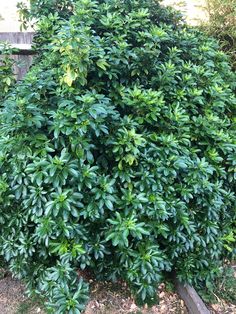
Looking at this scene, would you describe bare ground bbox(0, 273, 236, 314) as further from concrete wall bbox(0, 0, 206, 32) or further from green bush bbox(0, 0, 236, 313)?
concrete wall bbox(0, 0, 206, 32)

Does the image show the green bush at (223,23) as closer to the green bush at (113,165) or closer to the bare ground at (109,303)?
the green bush at (113,165)

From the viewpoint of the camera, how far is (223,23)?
173 inches

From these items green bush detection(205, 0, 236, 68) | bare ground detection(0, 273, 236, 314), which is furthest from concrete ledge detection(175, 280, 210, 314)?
green bush detection(205, 0, 236, 68)

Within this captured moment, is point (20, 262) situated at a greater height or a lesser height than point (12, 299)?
greater

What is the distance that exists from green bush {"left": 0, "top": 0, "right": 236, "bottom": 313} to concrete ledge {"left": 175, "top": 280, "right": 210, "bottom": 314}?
0.11 meters

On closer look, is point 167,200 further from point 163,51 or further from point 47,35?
point 47,35

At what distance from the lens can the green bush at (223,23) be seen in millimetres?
4309

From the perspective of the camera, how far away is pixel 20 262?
2652 mm

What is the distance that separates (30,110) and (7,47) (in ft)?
3.69

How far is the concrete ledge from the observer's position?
8.77ft

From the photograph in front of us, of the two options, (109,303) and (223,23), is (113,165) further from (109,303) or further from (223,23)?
(223,23)

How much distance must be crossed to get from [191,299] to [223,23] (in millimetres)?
3280

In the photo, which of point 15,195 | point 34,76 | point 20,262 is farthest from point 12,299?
point 34,76

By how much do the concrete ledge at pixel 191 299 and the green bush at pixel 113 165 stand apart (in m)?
0.11
